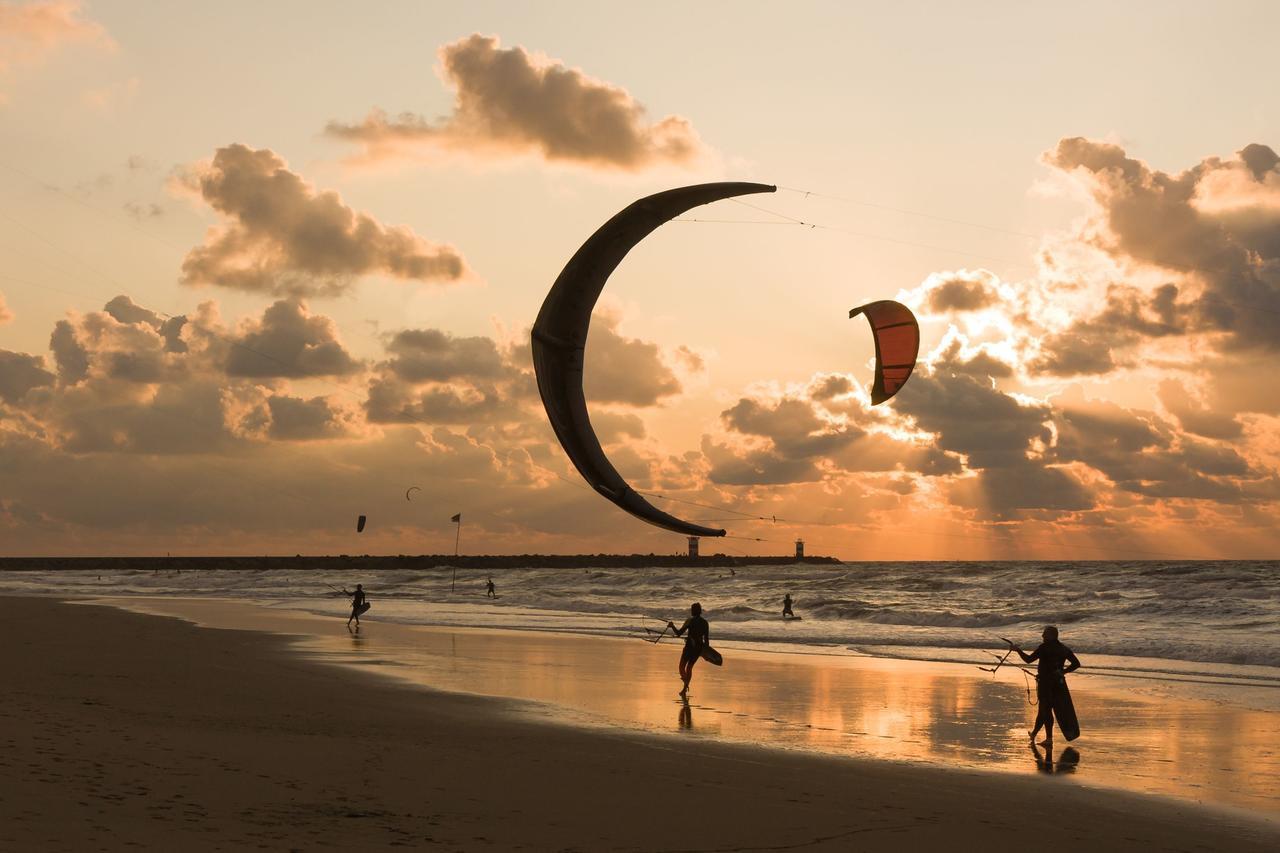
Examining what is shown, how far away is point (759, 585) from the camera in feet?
274

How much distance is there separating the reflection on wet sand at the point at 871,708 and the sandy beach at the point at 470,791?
0.92 metres

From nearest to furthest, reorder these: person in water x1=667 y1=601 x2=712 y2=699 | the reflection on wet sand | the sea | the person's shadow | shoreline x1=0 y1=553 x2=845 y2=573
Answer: the person's shadow → the reflection on wet sand → person in water x1=667 y1=601 x2=712 y2=699 → the sea → shoreline x1=0 y1=553 x2=845 y2=573

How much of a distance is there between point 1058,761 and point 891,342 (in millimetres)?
7733

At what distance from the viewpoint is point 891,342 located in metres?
18.7

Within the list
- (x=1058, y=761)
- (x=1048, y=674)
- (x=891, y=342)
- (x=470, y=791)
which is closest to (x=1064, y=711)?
(x=1048, y=674)

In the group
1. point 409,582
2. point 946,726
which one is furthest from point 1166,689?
point 409,582

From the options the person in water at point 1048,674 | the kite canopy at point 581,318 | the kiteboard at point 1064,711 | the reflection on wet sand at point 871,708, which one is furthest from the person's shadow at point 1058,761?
the kite canopy at point 581,318

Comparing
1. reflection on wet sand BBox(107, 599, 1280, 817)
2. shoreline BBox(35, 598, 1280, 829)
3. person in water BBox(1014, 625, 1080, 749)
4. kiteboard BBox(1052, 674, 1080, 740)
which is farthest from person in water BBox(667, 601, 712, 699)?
kiteboard BBox(1052, 674, 1080, 740)

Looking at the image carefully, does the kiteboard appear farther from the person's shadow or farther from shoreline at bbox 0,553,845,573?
shoreline at bbox 0,553,845,573

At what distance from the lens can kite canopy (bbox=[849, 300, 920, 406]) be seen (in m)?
18.6

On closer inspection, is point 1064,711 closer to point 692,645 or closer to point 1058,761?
point 1058,761

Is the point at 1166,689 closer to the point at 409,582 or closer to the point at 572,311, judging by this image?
the point at 572,311

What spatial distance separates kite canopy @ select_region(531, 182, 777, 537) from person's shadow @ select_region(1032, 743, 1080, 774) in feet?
18.3

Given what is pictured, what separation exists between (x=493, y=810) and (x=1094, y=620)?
1436 inches
